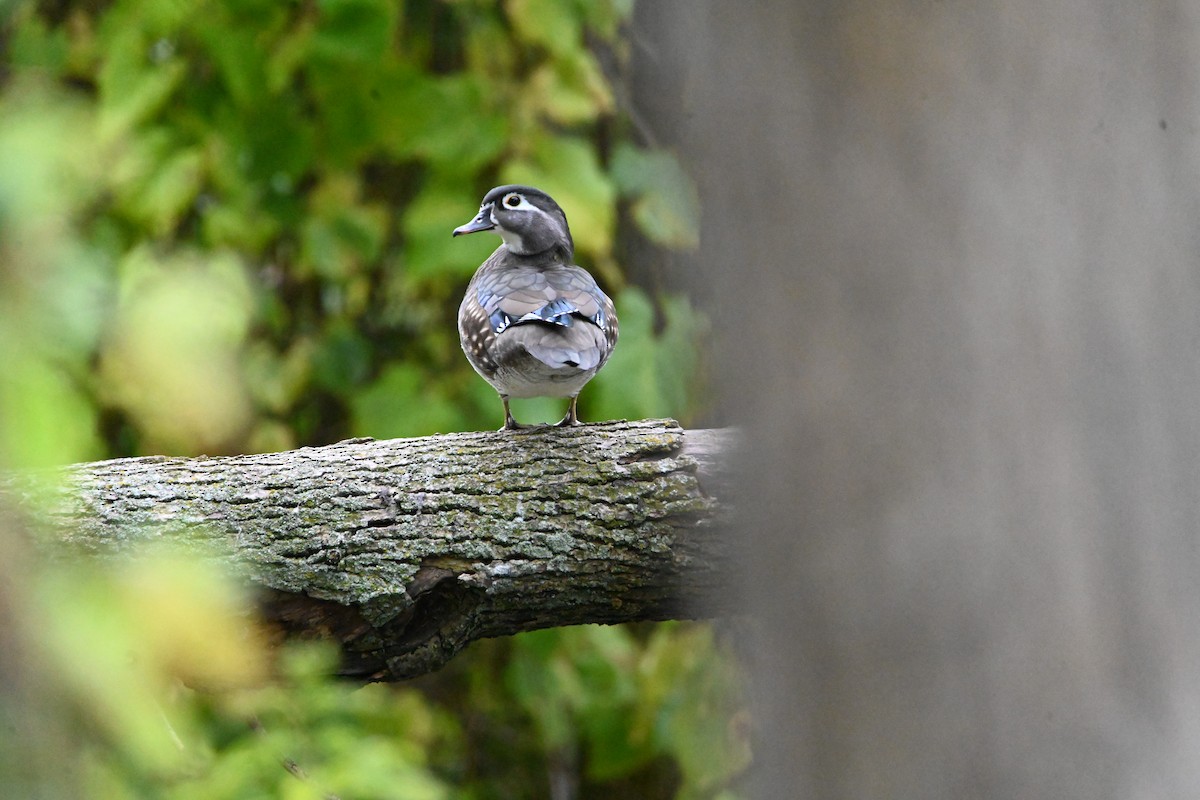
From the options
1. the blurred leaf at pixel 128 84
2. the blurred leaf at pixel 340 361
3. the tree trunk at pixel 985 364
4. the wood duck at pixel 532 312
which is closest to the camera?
the tree trunk at pixel 985 364

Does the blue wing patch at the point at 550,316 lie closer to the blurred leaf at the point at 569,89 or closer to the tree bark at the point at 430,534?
the tree bark at the point at 430,534

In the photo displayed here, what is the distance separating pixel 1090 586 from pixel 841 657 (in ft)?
0.32

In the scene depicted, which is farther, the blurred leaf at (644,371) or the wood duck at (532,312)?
the blurred leaf at (644,371)

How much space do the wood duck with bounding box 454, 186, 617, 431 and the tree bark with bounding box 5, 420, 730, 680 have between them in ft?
0.74

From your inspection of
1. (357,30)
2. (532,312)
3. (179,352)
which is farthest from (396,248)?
(179,352)

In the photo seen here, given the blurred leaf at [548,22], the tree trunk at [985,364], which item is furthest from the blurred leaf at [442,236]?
the tree trunk at [985,364]

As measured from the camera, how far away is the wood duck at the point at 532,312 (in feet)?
6.24

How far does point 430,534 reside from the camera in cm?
167

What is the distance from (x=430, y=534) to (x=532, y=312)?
0.45 metres

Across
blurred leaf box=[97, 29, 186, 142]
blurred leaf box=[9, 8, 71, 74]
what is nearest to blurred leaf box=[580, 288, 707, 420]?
blurred leaf box=[97, 29, 186, 142]

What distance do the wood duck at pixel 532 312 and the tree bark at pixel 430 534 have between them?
23 centimetres

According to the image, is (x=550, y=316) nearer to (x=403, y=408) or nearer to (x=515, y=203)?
(x=515, y=203)

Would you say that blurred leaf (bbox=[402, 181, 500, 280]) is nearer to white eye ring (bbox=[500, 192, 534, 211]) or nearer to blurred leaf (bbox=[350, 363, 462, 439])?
blurred leaf (bbox=[350, 363, 462, 439])

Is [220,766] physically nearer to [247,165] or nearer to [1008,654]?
[247,165]
